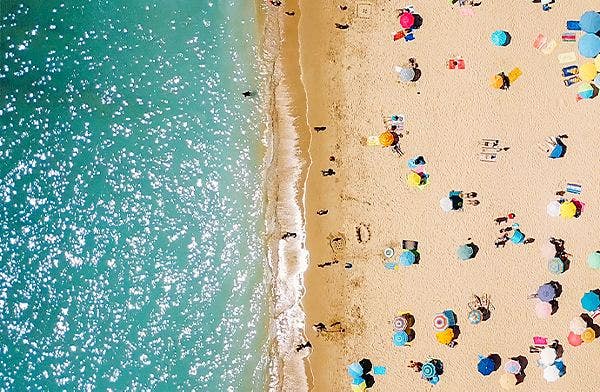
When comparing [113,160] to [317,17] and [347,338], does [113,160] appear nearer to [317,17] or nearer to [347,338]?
[317,17]

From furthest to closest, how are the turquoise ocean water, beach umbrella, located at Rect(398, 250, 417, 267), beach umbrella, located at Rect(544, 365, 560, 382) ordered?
1. the turquoise ocean water
2. beach umbrella, located at Rect(398, 250, 417, 267)
3. beach umbrella, located at Rect(544, 365, 560, 382)

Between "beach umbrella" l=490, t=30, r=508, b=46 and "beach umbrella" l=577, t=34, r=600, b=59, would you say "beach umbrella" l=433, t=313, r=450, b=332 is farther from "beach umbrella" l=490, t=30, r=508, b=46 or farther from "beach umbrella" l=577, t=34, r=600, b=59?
"beach umbrella" l=577, t=34, r=600, b=59

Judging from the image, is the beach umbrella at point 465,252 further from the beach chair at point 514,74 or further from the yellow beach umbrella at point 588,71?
the yellow beach umbrella at point 588,71

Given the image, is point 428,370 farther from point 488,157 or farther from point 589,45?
point 589,45

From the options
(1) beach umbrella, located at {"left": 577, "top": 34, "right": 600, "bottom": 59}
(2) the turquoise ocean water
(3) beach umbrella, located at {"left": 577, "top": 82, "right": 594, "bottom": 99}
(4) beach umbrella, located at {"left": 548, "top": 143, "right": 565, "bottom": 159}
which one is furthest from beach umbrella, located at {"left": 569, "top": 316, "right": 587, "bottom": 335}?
(2) the turquoise ocean water

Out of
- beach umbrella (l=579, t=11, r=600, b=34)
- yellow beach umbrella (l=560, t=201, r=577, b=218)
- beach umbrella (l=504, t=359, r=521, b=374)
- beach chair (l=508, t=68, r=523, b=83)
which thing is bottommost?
beach umbrella (l=504, t=359, r=521, b=374)

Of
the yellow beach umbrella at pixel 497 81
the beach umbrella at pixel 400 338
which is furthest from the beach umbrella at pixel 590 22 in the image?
the beach umbrella at pixel 400 338

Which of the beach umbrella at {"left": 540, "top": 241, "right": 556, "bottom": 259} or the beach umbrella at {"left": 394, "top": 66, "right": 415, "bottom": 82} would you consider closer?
the beach umbrella at {"left": 540, "top": 241, "right": 556, "bottom": 259}
